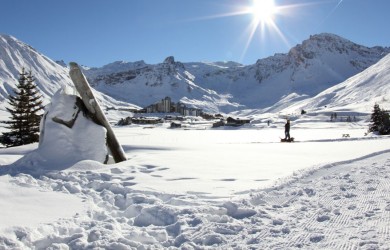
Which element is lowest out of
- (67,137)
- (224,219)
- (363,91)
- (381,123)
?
(224,219)

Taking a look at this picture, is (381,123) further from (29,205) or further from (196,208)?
(29,205)

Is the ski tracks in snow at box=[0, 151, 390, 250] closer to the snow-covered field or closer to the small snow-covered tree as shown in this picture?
the snow-covered field

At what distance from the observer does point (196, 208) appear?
6465mm

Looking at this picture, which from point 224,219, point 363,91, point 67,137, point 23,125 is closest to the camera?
point 224,219

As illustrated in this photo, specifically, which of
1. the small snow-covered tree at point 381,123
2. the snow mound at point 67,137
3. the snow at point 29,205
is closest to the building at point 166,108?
the small snow-covered tree at point 381,123

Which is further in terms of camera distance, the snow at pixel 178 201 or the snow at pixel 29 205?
the snow at pixel 29 205

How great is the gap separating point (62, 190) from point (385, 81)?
17942 centimetres

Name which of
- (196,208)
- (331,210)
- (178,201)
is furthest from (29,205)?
(331,210)

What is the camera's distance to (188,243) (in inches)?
197

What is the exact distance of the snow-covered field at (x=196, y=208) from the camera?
5.08 meters

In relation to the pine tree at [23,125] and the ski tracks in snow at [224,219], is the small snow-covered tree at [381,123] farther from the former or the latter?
the pine tree at [23,125]

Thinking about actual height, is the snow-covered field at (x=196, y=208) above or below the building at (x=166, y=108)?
below

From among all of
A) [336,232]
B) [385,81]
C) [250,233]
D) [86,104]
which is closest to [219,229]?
[250,233]

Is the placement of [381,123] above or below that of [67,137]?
above
